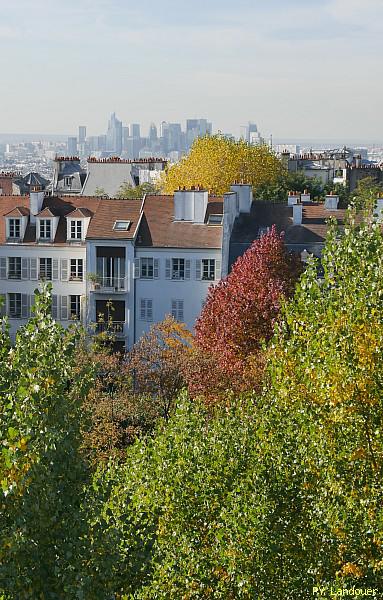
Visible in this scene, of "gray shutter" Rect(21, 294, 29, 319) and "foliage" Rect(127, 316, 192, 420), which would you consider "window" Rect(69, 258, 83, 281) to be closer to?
"gray shutter" Rect(21, 294, 29, 319)

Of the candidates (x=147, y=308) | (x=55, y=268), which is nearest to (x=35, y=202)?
(x=55, y=268)

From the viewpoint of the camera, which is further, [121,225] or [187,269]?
[121,225]

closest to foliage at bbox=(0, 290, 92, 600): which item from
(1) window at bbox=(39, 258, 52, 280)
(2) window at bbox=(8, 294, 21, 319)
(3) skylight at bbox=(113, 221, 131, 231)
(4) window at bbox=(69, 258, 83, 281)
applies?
(3) skylight at bbox=(113, 221, 131, 231)

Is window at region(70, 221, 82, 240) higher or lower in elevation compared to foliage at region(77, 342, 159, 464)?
higher

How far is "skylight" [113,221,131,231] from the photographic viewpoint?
5806 centimetres

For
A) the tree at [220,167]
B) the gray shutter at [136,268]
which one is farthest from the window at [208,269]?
the tree at [220,167]

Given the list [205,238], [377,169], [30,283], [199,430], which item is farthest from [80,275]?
[377,169]

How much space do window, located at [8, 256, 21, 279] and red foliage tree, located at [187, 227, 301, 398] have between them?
16621mm

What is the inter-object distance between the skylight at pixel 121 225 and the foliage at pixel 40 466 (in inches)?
1617

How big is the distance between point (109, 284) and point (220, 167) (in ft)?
112

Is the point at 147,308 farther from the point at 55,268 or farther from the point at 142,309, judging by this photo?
the point at 55,268

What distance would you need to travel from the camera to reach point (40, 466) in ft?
50.0

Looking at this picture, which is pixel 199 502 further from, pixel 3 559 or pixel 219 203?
pixel 219 203

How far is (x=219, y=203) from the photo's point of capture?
60.0m
